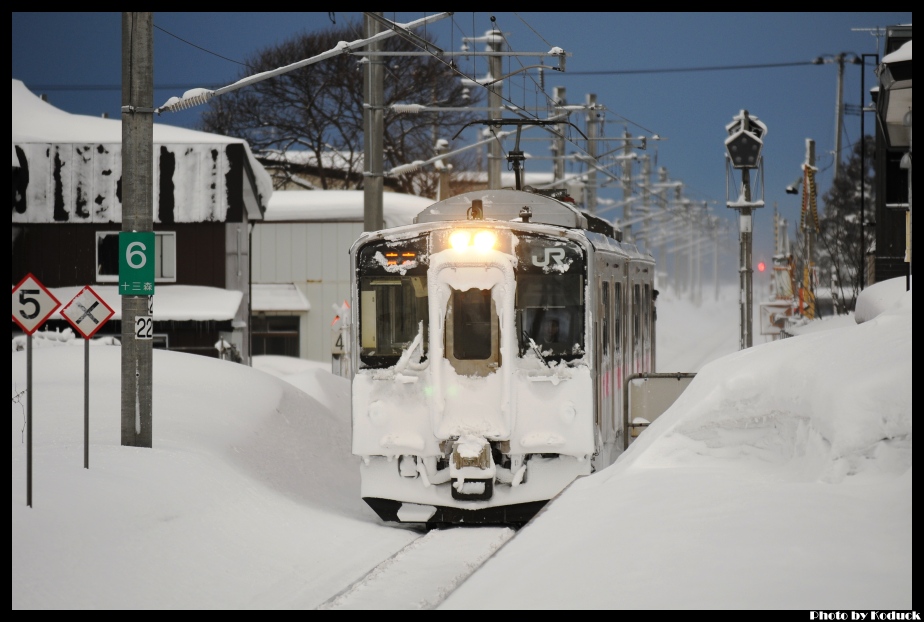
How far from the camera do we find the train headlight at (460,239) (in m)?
11.8

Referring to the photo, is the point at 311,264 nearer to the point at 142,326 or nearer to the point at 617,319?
the point at 617,319

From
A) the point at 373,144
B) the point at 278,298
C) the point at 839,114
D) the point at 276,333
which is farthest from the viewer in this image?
the point at 839,114

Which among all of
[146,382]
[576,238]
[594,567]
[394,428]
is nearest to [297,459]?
[146,382]

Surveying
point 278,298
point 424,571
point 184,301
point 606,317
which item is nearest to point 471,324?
point 606,317

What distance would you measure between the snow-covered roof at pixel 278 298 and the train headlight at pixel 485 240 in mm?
27657

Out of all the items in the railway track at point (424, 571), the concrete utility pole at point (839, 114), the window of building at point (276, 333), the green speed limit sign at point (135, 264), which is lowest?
the railway track at point (424, 571)

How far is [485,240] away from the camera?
11883mm

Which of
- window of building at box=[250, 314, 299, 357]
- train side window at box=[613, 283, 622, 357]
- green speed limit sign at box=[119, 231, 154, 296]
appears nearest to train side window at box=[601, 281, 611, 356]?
train side window at box=[613, 283, 622, 357]

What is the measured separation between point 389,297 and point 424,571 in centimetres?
310

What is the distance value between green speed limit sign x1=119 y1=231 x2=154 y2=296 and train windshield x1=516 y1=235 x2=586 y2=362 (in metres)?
3.87

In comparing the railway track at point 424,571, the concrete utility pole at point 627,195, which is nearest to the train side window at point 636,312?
the railway track at point 424,571

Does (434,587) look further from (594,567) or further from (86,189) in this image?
(86,189)

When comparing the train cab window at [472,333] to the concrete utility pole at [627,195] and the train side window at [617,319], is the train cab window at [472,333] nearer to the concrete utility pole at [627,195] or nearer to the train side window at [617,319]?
the train side window at [617,319]

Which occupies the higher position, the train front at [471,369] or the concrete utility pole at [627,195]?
the concrete utility pole at [627,195]
